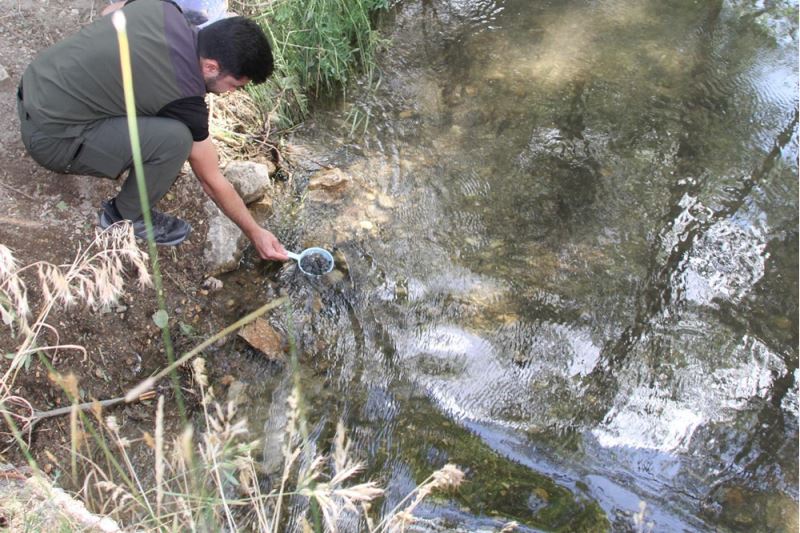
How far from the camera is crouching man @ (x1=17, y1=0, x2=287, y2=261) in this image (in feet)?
7.25

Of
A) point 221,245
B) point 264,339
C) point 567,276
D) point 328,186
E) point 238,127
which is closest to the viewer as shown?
point 264,339

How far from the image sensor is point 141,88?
2.23 meters

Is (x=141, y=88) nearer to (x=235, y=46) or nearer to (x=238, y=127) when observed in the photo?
(x=235, y=46)

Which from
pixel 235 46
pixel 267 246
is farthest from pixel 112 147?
pixel 267 246

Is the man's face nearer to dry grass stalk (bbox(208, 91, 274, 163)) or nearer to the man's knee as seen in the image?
the man's knee

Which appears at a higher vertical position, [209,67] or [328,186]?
[209,67]

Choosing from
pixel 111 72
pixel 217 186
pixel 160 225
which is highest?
pixel 111 72

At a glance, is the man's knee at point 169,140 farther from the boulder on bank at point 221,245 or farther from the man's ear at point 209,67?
the boulder on bank at point 221,245

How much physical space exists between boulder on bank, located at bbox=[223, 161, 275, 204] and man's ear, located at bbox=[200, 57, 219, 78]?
3.08 feet

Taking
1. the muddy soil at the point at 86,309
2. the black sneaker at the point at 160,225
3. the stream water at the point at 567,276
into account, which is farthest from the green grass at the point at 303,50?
the black sneaker at the point at 160,225

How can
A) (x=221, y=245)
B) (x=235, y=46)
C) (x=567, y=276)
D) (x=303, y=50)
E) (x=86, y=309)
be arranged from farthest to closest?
(x=303, y=50) → (x=567, y=276) → (x=221, y=245) → (x=86, y=309) → (x=235, y=46)

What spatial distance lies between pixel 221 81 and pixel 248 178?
3.12ft

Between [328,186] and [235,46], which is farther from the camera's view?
[328,186]

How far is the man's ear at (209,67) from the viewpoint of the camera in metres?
2.24
